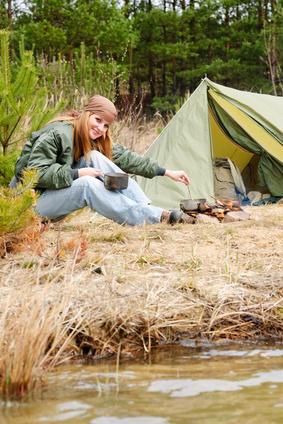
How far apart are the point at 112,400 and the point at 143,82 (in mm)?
26085

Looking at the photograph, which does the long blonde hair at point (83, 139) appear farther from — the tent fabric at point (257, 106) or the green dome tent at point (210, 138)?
the tent fabric at point (257, 106)

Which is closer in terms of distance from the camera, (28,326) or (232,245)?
(28,326)

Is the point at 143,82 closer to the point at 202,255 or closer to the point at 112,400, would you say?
the point at 202,255

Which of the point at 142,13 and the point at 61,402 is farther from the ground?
the point at 142,13

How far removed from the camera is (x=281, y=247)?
15.6ft

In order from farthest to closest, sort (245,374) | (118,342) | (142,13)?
(142,13)
(118,342)
(245,374)

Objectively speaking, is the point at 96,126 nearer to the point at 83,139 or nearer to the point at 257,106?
the point at 83,139

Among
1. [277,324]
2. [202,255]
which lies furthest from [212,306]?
[202,255]

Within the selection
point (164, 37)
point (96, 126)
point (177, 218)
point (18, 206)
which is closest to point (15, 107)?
point (96, 126)

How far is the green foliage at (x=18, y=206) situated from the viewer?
12.9 feet

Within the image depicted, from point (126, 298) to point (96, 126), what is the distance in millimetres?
1895

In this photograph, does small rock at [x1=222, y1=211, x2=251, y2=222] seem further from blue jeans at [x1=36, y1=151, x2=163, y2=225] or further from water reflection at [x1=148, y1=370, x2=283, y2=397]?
water reflection at [x1=148, y1=370, x2=283, y2=397]

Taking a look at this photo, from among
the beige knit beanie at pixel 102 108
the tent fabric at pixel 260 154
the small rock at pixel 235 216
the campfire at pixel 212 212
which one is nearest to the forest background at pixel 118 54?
the beige knit beanie at pixel 102 108

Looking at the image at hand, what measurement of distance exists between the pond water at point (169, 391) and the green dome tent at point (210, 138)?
3916 mm
